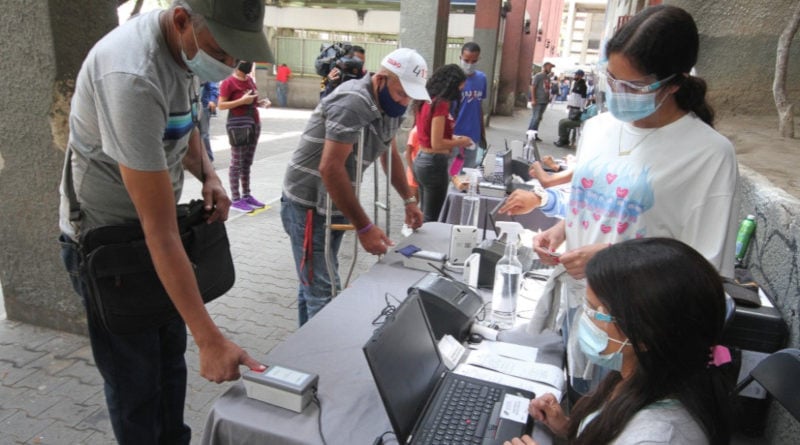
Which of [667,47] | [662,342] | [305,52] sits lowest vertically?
[662,342]

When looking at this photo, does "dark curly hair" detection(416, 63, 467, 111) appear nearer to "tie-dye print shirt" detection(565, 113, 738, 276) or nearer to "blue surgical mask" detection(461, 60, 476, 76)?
"blue surgical mask" detection(461, 60, 476, 76)

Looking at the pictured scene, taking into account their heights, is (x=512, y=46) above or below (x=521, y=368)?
above

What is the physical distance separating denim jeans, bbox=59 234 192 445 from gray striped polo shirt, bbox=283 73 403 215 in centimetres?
89

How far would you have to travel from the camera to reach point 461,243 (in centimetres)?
250

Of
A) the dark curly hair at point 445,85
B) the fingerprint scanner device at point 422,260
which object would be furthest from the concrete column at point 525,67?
the fingerprint scanner device at point 422,260

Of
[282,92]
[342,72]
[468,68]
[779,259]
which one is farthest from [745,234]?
[282,92]

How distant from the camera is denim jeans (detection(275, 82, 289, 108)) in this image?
17.3m

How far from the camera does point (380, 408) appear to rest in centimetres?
145

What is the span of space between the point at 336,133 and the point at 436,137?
208 cm

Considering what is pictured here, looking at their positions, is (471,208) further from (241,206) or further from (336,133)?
(241,206)

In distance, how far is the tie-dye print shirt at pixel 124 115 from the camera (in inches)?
49.4

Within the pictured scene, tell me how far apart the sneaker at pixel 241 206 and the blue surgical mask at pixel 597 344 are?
16.2 ft

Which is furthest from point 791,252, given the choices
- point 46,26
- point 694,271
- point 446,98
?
point 46,26

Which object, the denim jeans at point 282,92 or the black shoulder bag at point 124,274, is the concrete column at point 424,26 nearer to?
the black shoulder bag at point 124,274
